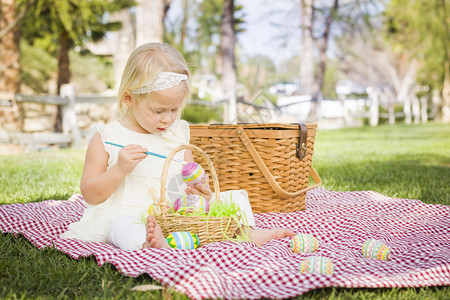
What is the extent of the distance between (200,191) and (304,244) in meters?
0.61

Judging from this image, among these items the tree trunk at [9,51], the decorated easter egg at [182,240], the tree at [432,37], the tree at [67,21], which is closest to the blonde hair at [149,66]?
the decorated easter egg at [182,240]

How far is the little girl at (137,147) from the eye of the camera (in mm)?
2166

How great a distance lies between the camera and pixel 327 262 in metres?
1.72

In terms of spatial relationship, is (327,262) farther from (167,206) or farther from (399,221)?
(399,221)

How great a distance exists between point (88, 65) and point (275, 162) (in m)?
21.5

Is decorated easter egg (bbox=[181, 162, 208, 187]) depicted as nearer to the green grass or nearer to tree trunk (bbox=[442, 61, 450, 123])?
the green grass

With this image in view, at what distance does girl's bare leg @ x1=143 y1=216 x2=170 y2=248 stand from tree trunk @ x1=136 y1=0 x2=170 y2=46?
695 cm

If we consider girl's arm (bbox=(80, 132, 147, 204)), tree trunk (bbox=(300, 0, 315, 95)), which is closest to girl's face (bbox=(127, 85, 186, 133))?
girl's arm (bbox=(80, 132, 147, 204))

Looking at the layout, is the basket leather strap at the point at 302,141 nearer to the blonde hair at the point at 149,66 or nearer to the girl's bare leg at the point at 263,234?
the girl's bare leg at the point at 263,234

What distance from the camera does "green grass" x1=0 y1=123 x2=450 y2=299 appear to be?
1.58m

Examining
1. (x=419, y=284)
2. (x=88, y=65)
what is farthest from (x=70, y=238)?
(x=88, y=65)

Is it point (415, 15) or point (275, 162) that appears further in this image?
point (415, 15)

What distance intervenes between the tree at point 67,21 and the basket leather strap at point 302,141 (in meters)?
7.61

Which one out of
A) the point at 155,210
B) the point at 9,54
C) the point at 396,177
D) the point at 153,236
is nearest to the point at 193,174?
the point at 155,210
